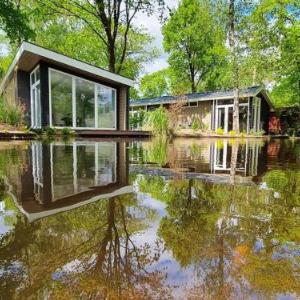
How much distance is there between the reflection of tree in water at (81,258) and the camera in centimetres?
117

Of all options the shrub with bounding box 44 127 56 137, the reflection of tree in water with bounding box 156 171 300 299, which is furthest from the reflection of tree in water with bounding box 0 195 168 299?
the shrub with bounding box 44 127 56 137

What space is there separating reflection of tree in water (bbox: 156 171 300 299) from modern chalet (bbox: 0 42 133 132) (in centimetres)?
1071

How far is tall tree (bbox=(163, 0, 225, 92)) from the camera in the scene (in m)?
30.5

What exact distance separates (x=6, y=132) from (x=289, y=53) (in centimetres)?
1867

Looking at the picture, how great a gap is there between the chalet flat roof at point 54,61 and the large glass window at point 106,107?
63cm

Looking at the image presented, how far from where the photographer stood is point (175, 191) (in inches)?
115

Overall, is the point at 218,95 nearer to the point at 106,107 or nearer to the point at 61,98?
the point at 106,107

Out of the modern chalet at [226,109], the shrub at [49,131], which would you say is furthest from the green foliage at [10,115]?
the modern chalet at [226,109]

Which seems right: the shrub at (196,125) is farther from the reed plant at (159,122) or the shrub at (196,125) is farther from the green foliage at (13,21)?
the green foliage at (13,21)

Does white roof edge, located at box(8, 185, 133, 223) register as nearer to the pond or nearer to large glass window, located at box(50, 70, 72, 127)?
the pond

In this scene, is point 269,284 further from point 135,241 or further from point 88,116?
point 88,116

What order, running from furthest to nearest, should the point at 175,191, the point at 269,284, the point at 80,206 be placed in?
the point at 175,191 → the point at 80,206 → the point at 269,284

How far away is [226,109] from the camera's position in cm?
2167

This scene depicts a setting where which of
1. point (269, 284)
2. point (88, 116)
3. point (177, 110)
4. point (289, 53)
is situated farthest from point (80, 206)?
point (289, 53)
